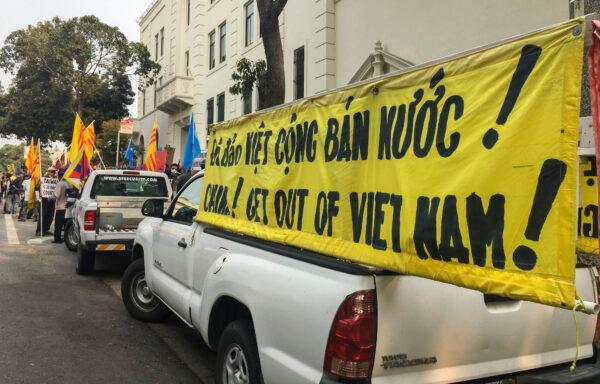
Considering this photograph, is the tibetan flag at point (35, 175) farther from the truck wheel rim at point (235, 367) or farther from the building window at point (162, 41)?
the building window at point (162, 41)

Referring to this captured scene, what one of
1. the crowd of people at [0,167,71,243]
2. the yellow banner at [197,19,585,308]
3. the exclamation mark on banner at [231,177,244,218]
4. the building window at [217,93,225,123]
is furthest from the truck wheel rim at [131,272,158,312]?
the building window at [217,93,225,123]

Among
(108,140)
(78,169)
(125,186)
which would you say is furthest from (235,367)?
(108,140)

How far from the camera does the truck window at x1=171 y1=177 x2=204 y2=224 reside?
4719 millimetres

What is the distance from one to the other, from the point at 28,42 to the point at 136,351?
32.8 m

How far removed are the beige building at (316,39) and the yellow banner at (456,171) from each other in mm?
7657

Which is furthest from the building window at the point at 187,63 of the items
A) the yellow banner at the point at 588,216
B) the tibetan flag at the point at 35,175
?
the yellow banner at the point at 588,216

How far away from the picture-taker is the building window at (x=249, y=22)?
20031 millimetres

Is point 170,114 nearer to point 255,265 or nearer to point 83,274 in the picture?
point 83,274

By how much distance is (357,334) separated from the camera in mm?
2307

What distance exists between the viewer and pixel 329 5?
1490 cm

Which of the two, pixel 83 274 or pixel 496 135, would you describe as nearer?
pixel 496 135

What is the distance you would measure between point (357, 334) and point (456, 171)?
0.86 metres

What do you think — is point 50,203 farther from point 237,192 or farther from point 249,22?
point 237,192

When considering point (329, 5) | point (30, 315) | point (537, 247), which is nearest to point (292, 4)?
point (329, 5)
